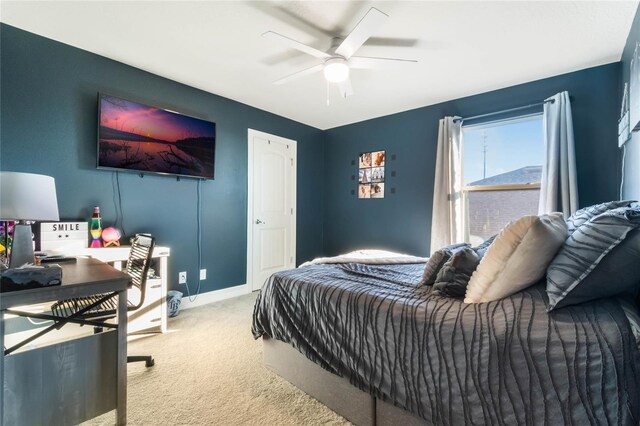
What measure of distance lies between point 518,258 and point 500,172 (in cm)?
272

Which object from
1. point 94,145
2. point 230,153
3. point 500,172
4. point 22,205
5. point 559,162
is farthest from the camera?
point 230,153

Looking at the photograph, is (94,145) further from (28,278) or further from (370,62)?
(370,62)

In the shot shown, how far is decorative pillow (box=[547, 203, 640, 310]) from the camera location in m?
1.01

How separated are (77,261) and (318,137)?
3.88m

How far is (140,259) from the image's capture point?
2.39 metres

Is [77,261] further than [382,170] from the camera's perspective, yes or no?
No

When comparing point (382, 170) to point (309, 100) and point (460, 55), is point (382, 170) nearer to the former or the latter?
point (309, 100)

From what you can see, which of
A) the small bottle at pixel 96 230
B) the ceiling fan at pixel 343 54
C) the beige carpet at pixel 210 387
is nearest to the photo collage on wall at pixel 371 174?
the ceiling fan at pixel 343 54

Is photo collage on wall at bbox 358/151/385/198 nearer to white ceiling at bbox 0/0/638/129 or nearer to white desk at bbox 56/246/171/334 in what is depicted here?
white ceiling at bbox 0/0/638/129

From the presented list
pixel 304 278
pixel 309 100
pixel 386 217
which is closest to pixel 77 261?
pixel 304 278

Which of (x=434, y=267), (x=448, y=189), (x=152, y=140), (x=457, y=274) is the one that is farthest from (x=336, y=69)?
(x=448, y=189)

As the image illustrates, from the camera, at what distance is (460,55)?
265cm

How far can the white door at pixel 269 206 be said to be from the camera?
160 inches

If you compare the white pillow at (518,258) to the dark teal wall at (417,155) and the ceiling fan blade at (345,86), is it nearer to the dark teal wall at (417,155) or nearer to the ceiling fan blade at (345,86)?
the ceiling fan blade at (345,86)
